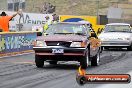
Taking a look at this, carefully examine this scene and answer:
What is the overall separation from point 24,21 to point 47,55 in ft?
55.9

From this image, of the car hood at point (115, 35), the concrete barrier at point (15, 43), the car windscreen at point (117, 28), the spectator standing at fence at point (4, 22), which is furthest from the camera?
the car windscreen at point (117, 28)

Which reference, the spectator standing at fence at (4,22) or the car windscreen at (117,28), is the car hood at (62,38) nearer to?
the spectator standing at fence at (4,22)

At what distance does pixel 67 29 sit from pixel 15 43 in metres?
6.94

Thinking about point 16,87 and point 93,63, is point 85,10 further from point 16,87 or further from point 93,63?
point 16,87

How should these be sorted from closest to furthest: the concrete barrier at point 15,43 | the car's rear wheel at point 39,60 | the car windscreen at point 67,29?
the car's rear wheel at point 39,60 → the car windscreen at point 67,29 → the concrete barrier at point 15,43

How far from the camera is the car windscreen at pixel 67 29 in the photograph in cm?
1329

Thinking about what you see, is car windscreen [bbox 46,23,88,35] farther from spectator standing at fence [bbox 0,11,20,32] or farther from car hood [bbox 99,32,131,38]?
car hood [bbox 99,32,131,38]

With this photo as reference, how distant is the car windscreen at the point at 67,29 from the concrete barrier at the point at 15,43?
5.25 m

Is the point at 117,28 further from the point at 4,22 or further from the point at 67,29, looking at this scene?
the point at 67,29

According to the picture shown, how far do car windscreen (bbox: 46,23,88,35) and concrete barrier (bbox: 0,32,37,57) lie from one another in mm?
5248

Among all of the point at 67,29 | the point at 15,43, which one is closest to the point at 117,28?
the point at 15,43

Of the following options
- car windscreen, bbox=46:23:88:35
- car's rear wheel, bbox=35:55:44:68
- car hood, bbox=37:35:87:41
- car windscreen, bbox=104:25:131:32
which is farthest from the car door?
car windscreen, bbox=104:25:131:32

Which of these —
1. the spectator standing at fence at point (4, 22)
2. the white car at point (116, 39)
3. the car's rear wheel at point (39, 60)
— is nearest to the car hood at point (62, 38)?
the car's rear wheel at point (39, 60)

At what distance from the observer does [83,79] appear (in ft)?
10.2
